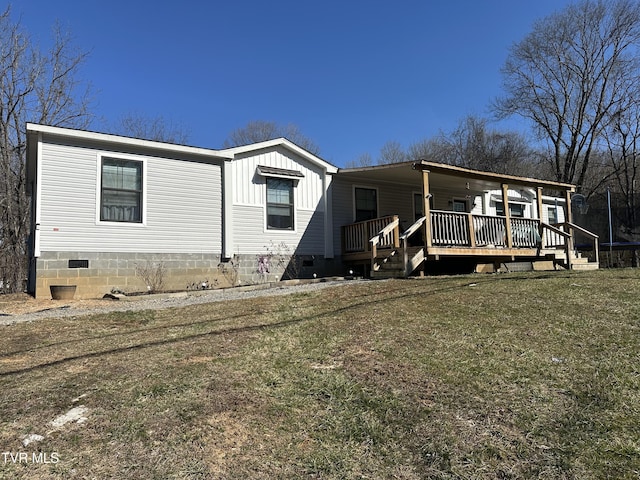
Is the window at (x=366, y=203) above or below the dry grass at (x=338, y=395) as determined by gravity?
above

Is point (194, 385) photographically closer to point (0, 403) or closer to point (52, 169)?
point (0, 403)

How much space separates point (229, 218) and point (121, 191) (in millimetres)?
2681

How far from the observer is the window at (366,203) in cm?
1446

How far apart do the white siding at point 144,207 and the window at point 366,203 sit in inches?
185

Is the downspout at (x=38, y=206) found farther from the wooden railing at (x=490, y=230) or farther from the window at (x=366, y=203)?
the wooden railing at (x=490, y=230)

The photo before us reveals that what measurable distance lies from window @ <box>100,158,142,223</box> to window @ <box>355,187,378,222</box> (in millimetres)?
6691

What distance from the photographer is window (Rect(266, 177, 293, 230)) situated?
41.5 feet

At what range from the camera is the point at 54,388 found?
12.5ft

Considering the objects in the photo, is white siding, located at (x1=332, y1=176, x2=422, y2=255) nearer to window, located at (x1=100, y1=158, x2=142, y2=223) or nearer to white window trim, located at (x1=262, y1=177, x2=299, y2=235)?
white window trim, located at (x1=262, y1=177, x2=299, y2=235)

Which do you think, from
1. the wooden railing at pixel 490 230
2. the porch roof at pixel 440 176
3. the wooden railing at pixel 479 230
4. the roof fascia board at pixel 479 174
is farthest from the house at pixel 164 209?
the wooden railing at pixel 490 230

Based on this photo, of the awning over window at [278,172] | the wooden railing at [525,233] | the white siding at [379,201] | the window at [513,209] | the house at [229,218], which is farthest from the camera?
the window at [513,209]

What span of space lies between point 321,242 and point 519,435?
10.6 meters

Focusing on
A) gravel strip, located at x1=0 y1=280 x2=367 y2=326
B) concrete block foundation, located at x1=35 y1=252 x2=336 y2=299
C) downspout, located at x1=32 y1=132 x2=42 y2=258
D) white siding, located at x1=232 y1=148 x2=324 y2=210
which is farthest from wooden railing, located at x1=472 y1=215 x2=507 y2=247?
downspout, located at x1=32 y1=132 x2=42 y2=258

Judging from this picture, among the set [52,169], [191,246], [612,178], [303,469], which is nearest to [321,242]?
[191,246]
